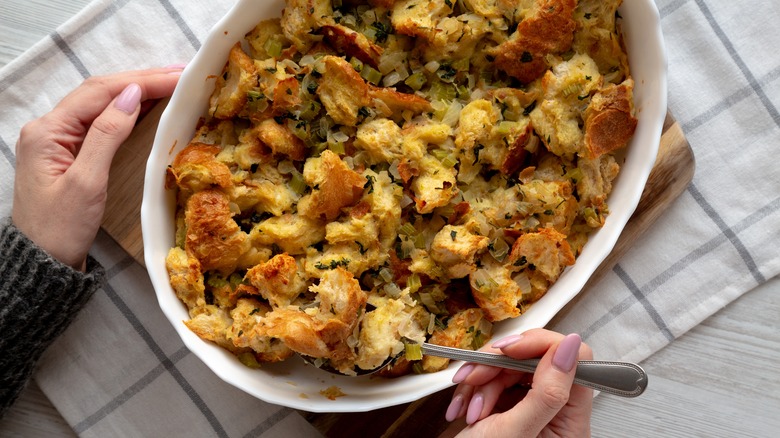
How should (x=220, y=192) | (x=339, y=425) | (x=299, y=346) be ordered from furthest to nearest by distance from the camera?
(x=339, y=425) < (x=220, y=192) < (x=299, y=346)

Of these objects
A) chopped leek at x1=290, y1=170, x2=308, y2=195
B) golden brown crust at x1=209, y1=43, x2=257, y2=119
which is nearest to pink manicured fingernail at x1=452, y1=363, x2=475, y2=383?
chopped leek at x1=290, y1=170, x2=308, y2=195

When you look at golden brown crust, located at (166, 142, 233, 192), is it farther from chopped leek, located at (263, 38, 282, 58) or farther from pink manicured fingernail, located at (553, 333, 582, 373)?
pink manicured fingernail, located at (553, 333, 582, 373)

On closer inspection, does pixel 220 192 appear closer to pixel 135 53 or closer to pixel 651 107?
pixel 135 53

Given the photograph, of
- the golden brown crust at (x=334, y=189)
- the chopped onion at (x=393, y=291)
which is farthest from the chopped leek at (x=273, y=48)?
the chopped onion at (x=393, y=291)

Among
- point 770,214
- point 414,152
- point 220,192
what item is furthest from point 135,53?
point 770,214

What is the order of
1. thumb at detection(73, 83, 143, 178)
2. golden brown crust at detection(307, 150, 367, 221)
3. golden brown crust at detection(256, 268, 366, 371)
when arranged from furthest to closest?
thumb at detection(73, 83, 143, 178)
golden brown crust at detection(307, 150, 367, 221)
golden brown crust at detection(256, 268, 366, 371)

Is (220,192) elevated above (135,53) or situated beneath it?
situated beneath

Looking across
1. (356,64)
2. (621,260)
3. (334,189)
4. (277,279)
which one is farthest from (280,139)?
(621,260)
